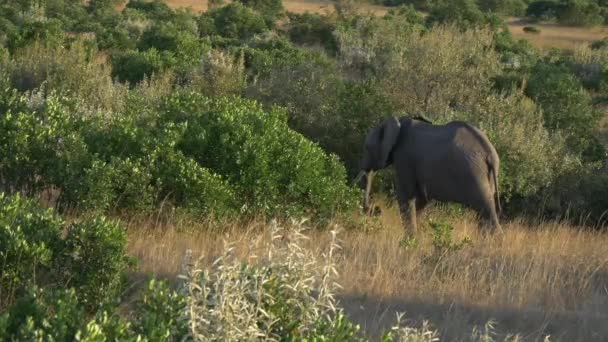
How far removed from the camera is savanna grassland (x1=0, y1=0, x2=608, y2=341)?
3.83 metres

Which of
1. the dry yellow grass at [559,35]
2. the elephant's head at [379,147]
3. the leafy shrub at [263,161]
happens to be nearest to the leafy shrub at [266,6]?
the dry yellow grass at [559,35]

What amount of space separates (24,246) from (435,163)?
5478mm

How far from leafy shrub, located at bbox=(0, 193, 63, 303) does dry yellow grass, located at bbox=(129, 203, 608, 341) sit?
103 cm

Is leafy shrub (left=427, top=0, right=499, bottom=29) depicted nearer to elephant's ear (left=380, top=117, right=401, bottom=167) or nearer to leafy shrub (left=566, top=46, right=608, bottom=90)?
leafy shrub (left=566, top=46, right=608, bottom=90)

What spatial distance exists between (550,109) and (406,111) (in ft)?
8.73

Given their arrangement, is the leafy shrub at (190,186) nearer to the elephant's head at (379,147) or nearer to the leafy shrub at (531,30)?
the elephant's head at (379,147)

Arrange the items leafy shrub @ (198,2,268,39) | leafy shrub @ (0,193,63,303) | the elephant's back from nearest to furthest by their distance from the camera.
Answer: leafy shrub @ (0,193,63,303)
the elephant's back
leafy shrub @ (198,2,268,39)

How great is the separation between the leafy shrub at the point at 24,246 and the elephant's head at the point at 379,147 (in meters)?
5.07

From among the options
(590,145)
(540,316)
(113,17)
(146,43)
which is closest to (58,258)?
(540,316)

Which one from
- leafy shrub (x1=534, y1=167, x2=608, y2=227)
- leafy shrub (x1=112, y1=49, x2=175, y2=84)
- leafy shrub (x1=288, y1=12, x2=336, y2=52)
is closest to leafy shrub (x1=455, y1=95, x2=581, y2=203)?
leafy shrub (x1=534, y1=167, x2=608, y2=227)

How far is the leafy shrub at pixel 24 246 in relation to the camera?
5027 millimetres

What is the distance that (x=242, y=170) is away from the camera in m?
9.05

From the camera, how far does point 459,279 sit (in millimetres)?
7160

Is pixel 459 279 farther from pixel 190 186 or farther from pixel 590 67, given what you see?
pixel 590 67
